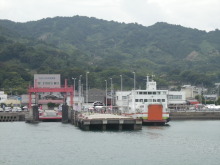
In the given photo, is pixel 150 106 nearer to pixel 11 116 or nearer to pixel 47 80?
pixel 11 116

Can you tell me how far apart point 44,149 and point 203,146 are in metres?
15.0

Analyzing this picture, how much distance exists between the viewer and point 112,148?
57.0m

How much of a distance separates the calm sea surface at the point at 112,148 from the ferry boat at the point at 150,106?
8.00 meters

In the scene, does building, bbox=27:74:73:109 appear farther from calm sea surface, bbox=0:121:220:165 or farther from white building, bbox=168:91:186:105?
calm sea surface, bbox=0:121:220:165

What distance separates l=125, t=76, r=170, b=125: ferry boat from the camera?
8506 cm

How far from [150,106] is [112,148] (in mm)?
28348

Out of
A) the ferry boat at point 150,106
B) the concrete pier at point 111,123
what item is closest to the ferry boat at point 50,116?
the ferry boat at point 150,106

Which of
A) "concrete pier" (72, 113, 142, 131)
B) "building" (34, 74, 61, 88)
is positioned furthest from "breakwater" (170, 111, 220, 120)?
"building" (34, 74, 61, 88)

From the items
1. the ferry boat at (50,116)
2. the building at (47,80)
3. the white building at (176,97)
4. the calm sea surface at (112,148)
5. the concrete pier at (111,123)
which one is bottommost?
the calm sea surface at (112,148)

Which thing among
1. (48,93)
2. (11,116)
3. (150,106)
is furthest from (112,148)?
(48,93)

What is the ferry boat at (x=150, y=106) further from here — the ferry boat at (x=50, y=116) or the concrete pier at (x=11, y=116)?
the concrete pier at (x=11, y=116)

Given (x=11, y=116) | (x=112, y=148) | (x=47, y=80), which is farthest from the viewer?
(x=47, y=80)

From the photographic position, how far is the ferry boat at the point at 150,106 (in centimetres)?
8506

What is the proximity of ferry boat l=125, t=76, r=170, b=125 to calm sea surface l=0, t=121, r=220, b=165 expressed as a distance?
8001mm
